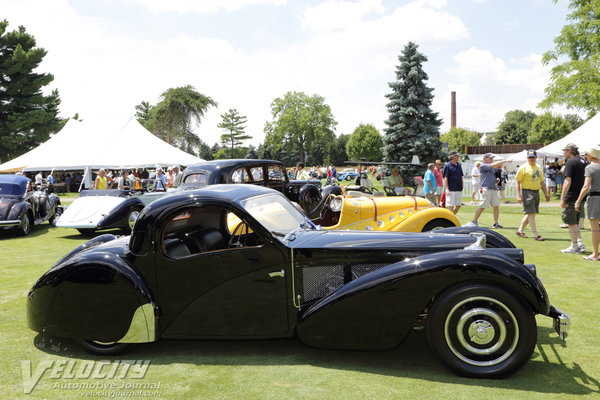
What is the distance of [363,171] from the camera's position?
33.5ft

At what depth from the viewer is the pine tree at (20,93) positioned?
40000 mm

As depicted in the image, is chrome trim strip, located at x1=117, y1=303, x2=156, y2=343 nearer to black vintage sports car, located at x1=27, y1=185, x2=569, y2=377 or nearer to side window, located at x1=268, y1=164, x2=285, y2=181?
black vintage sports car, located at x1=27, y1=185, x2=569, y2=377

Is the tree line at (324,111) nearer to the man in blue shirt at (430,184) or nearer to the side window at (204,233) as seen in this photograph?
the man in blue shirt at (430,184)

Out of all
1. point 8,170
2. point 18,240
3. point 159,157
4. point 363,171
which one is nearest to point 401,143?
point 159,157

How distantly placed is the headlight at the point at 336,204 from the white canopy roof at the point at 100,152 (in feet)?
67.3

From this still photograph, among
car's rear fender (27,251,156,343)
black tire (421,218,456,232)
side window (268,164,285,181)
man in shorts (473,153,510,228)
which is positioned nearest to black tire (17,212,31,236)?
side window (268,164,285,181)

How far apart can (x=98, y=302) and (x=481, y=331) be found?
118 inches

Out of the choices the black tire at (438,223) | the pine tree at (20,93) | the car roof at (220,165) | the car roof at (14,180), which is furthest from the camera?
the pine tree at (20,93)

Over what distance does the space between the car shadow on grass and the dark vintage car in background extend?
6.35 m

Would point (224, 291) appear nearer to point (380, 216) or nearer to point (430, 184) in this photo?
point (380, 216)

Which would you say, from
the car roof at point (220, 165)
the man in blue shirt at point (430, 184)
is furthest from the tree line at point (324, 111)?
the car roof at point (220, 165)

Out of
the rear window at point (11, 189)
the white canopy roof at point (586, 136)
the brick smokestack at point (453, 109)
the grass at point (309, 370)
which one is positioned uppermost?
the brick smokestack at point (453, 109)

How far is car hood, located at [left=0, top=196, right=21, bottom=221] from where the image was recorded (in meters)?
10.4

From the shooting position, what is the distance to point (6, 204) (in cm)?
1070
